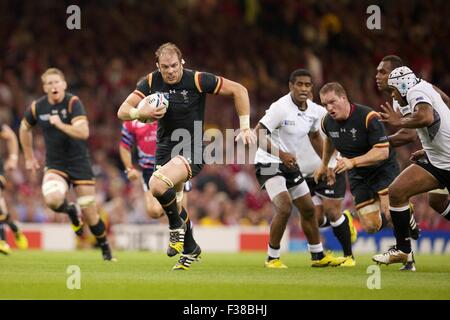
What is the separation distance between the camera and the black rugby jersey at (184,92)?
11.2 meters

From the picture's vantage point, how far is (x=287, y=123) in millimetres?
12547

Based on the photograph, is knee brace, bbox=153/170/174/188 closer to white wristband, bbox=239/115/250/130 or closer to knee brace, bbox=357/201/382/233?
white wristband, bbox=239/115/250/130

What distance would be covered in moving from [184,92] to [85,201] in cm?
390

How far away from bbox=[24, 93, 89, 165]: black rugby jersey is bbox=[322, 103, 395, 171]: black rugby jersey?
4.15 meters

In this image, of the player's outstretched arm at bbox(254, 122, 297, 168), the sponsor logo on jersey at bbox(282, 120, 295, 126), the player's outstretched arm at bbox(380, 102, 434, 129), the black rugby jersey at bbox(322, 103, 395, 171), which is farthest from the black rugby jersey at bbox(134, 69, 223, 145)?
the player's outstretched arm at bbox(380, 102, 434, 129)

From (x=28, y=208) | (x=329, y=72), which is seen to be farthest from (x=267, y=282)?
(x=329, y=72)

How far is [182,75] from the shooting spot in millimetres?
11273

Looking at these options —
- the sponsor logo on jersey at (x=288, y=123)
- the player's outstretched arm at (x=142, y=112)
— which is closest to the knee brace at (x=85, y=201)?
the sponsor logo on jersey at (x=288, y=123)

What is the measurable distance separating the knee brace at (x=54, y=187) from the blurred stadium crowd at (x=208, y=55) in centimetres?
706

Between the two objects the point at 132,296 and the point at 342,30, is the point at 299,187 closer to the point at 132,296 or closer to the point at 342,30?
the point at 132,296

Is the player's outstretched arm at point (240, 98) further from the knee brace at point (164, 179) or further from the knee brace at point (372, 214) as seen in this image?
the knee brace at point (372, 214)

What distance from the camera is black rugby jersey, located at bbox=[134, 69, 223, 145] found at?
36.8 ft

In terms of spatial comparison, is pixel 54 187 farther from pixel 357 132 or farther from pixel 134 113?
pixel 357 132

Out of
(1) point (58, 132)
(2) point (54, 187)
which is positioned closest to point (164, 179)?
(2) point (54, 187)
